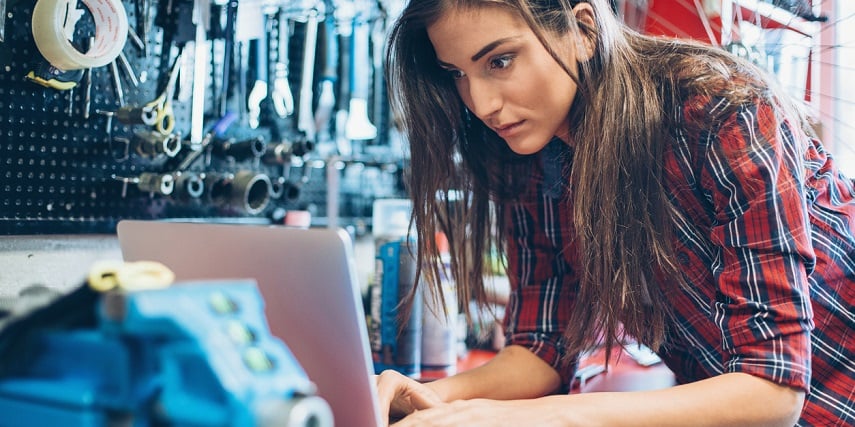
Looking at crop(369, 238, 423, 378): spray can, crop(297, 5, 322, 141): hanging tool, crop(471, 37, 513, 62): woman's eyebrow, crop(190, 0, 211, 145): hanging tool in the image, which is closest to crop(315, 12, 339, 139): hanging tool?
crop(297, 5, 322, 141): hanging tool

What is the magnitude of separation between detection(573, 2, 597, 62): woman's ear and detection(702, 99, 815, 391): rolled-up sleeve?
24cm

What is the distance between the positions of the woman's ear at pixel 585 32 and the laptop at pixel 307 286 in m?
0.61

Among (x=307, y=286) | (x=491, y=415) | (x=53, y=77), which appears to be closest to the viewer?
(x=307, y=286)

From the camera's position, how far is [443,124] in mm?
1342

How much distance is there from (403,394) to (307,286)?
1.27 ft

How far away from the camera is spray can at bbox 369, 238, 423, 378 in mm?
1443

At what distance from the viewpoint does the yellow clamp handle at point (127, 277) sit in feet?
1.64

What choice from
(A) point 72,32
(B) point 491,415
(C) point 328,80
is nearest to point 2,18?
(A) point 72,32

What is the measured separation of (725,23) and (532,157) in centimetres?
71

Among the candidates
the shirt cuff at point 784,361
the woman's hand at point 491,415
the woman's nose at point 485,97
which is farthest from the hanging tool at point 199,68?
the shirt cuff at point 784,361

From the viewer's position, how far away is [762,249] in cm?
93

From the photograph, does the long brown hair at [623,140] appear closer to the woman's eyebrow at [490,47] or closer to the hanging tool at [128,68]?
the woman's eyebrow at [490,47]

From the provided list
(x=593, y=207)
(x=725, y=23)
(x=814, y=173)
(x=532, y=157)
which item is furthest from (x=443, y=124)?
(x=725, y=23)

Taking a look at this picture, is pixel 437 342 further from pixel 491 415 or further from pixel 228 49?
pixel 228 49
